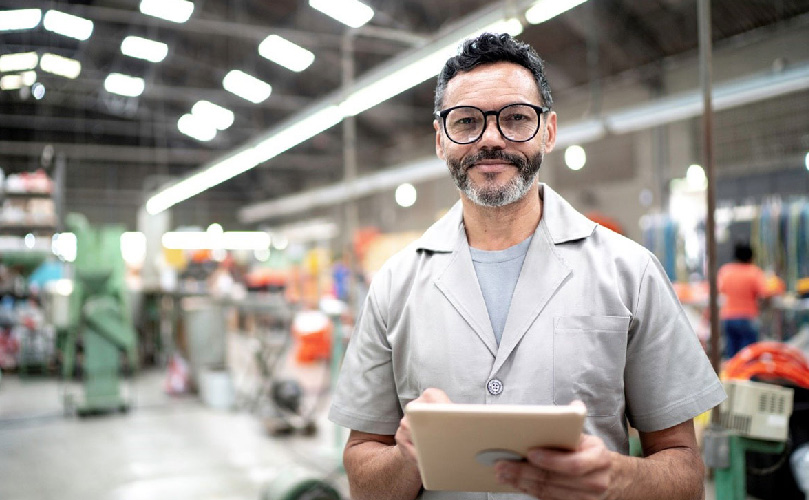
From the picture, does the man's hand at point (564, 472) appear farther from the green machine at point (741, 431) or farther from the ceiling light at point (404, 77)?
the ceiling light at point (404, 77)

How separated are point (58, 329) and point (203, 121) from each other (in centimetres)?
760

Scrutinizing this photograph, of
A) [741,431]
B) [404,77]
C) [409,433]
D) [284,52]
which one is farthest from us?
[284,52]

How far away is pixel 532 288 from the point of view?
4.93 feet

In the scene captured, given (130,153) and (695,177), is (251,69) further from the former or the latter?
(130,153)

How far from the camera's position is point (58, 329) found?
9.89m

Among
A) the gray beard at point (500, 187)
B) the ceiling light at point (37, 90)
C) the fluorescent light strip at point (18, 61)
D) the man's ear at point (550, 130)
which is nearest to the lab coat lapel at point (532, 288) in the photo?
the gray beard at point (500, 187)

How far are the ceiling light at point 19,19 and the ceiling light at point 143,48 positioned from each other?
288cm

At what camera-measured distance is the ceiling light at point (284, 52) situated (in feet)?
36.9

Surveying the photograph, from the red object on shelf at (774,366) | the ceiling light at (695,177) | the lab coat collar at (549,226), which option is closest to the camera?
the lab coat collar at (549,226)

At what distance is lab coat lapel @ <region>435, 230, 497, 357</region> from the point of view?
1.49 meters

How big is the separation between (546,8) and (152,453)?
5131mm

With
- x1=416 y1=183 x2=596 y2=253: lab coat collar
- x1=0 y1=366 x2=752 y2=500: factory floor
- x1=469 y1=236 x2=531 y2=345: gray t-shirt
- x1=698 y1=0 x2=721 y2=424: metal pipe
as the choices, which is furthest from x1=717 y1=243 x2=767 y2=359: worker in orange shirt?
x1=469 y1=236 x2=531 y2=345: gray t-shirt

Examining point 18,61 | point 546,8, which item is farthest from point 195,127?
point 546,8

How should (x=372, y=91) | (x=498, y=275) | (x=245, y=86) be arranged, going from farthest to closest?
(x=245, y=86)
(x=372, y=91)
(x=498, y=275)
